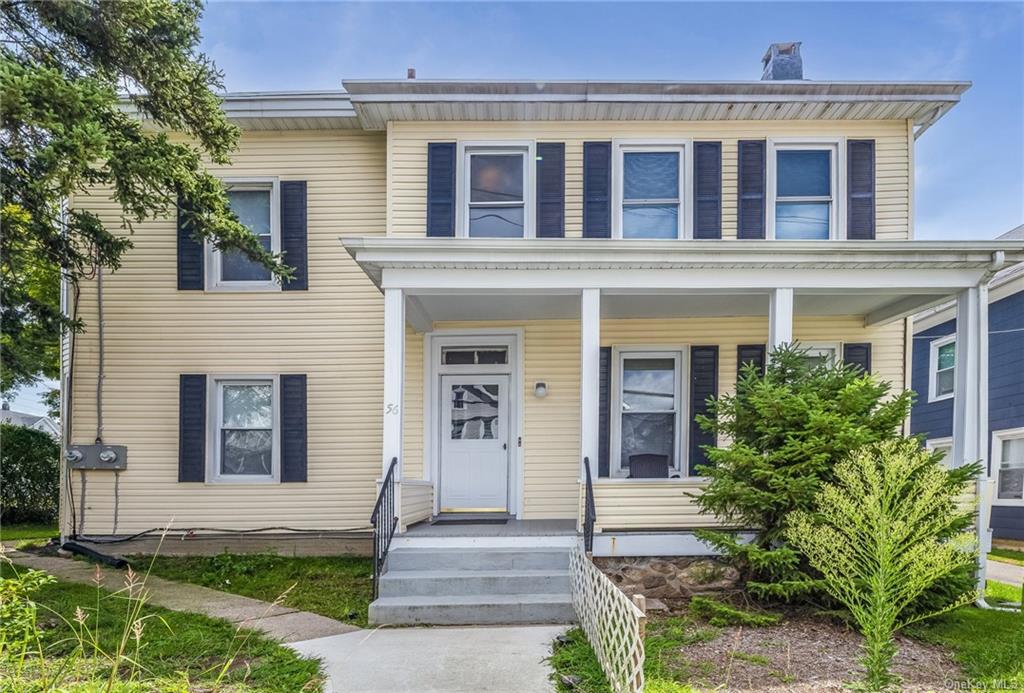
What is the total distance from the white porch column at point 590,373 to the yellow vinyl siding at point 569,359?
5.07 ft

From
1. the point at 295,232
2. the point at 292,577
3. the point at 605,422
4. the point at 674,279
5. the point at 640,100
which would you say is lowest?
the point at 292,577

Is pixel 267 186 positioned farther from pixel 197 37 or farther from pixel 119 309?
pixel 119 309

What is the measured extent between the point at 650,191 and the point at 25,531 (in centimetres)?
1117

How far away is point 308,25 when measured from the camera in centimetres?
929

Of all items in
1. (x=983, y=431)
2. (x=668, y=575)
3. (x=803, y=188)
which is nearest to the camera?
(x=668, y=575)

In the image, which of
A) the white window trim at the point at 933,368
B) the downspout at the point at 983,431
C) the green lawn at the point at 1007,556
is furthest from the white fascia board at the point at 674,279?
the white window trim at the point at 933,368

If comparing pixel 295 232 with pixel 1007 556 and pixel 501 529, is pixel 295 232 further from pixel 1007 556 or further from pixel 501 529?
pixel 1007 556

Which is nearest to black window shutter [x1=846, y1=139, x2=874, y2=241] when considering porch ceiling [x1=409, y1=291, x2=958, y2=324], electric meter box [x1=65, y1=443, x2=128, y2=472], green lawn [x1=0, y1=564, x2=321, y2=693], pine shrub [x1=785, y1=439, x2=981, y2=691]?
porch ceiling [x1=409, y1=291, x2=958, y2=324]

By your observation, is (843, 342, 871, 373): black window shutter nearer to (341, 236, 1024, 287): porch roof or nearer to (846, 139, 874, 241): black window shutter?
(846, 139, 874, 241): black window shutter

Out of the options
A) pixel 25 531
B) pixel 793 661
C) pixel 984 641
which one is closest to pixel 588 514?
pixel 793 661

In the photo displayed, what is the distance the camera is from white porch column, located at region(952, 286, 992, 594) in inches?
237

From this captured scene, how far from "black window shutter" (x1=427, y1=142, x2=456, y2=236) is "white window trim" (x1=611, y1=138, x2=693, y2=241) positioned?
1.99 m

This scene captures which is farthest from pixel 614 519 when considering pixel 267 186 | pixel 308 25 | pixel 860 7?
pixel 308 25

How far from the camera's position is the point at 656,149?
7.68 metres
